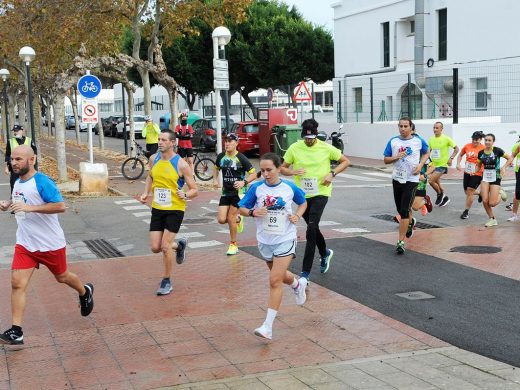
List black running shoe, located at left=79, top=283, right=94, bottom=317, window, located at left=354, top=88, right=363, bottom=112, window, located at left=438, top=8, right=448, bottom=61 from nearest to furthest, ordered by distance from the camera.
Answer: black running shoe, located at left=79, top=283, right=94, bottom=317, window, located at left=354, top=88, right=363, bottom=112, window, located at left=438, top=8, right=448, bottom=61

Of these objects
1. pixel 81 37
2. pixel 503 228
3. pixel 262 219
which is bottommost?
pixel 503 228

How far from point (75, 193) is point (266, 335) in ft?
42.8

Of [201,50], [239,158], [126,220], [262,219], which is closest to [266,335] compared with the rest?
[262,219]

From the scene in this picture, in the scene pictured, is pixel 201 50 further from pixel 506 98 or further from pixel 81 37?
pixel 506 98

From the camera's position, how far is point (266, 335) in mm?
6488

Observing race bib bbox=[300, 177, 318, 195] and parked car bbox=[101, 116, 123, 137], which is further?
parked car bbox=[101, 116, 123, 137]

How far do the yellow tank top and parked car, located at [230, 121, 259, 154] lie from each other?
2263 centimetres

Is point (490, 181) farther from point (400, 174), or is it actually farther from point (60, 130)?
point (60, 130)

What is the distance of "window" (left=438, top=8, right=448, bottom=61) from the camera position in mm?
34281

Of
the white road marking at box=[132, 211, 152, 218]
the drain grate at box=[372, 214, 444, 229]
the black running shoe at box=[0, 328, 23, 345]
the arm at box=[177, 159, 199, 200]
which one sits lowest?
the drain grate at box=[372, 214, 444, 229]

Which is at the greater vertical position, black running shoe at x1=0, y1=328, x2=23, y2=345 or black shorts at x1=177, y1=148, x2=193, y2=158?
black shorts at x1=177, y1=148, x2=193, y2=158

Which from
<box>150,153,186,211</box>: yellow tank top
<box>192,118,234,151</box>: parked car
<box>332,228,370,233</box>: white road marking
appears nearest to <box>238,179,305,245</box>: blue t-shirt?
<box>150,153,186,211</box>: yellow tank top

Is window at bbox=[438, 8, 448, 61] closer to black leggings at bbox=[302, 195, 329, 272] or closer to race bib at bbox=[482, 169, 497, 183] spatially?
race bib at bbox=[482, 169, 497, 183]

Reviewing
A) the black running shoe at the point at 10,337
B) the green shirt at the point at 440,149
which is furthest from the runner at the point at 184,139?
the black running shoe at the point at 10,337
